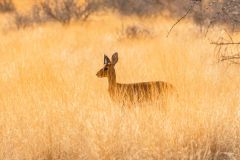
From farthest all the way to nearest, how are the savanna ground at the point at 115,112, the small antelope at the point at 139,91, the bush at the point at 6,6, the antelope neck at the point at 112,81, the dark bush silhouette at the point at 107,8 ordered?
the bush at the point at 6,6
the dark bush silhouette at the point at 107,8
the antelope neck at the point at 112,81
the small antelope at the point at 139,91
the savanna ground at the point at 115,112

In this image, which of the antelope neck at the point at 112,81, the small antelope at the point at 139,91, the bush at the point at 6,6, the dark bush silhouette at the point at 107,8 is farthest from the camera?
the bush at the point at 6,6

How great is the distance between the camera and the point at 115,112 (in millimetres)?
5035

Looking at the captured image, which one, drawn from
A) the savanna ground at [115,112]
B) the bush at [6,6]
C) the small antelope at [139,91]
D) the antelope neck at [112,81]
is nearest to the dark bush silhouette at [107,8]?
the bush at [6,6]

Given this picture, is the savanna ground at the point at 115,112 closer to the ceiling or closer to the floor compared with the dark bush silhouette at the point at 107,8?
closer to the floor

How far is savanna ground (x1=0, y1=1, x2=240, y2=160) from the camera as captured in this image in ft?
15.0

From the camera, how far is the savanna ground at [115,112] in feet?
15.0

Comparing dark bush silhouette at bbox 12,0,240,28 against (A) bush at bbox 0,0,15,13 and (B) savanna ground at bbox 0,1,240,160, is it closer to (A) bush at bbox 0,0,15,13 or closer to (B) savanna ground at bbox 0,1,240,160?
(A) bush at bbox 0,0,15,13

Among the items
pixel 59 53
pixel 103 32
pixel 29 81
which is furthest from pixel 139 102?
pixel 103 32

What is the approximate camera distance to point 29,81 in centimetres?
715

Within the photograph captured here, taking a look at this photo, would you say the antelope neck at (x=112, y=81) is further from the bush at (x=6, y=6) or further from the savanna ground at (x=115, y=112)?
the bush at (x=6, y=6)

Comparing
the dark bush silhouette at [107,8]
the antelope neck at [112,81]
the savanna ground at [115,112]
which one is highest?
the dark bush silhouette at [107,8]

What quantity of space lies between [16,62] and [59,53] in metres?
1.38

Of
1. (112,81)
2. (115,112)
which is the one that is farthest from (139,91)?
(115,112)

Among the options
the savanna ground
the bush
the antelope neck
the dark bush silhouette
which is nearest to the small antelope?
the antelope neck
